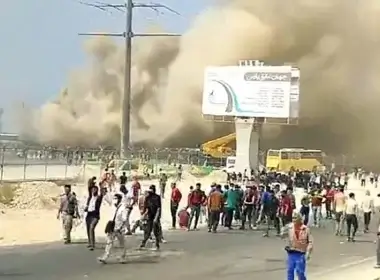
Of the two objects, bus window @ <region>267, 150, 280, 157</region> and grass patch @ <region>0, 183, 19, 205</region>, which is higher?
bus window @ <region>267, 150, 280, 157</region>

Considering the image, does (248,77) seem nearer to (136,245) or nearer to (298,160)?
(298,160)

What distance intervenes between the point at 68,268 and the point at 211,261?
3385 mm

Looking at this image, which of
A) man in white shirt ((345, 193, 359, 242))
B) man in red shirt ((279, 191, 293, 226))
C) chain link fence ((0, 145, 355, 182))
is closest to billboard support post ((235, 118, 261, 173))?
chain link fence ((0, 145, 355, 182))

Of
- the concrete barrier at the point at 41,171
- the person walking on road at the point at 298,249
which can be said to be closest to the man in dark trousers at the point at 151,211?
the person walking on road at the point at 298,249

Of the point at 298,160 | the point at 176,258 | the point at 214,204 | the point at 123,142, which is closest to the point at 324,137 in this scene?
the point at 298,160

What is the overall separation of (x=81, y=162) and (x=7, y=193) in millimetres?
15864

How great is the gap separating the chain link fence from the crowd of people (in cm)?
783

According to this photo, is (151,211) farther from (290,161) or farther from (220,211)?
(290,161)

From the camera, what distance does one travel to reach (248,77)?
4791cm

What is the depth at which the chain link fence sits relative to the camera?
37469mm

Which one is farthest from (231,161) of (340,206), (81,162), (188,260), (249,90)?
(188,260)

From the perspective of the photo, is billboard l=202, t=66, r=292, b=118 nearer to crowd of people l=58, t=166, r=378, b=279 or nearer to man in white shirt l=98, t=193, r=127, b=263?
crowd of people l=58, t=166, r=378, b=279

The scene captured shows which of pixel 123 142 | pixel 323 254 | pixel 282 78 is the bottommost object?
pixel 323 254

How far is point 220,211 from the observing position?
899 inches
